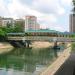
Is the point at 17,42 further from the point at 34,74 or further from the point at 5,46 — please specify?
the point at 34,74

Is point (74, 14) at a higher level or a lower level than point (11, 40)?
higher

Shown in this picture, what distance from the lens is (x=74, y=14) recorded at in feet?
72.6

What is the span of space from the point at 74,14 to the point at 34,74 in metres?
14.5

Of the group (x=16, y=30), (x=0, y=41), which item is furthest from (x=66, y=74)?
(x=16, y=30)

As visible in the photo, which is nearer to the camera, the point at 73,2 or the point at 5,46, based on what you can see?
the point at 73,2

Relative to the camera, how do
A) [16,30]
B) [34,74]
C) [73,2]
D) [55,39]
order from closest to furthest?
[73,2], [34,74], [55,39], [16,30]

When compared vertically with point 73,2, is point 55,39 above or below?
below

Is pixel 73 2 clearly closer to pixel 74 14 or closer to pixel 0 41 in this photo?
pixel 74 14

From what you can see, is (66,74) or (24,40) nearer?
(66,74)

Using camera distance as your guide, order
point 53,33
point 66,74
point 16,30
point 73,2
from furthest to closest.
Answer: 1. point 16,30
2. point 53,33
3. point 66,74
4. point 73,2

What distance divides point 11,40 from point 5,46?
10.2 feet

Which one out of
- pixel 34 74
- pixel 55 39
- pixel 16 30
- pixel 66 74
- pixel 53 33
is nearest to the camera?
pixel 66 74

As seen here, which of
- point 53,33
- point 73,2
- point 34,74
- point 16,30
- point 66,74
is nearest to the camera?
point 73,2

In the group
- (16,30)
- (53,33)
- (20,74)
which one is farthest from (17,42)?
(20,74)
